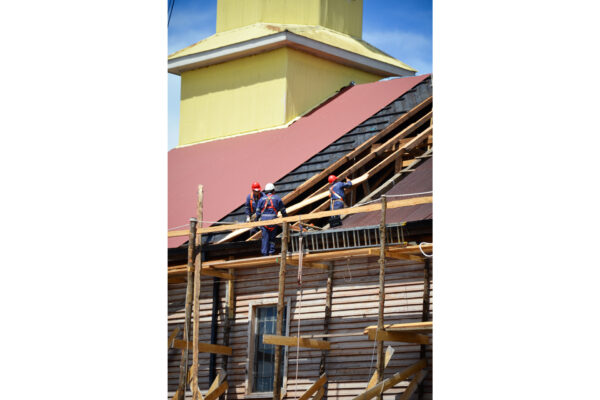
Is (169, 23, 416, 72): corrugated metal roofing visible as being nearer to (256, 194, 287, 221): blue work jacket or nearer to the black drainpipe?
(256, 194, 287, 221): blue work jacket

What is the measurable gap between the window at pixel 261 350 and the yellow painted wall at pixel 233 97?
7200 mm

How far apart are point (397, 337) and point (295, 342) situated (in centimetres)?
207

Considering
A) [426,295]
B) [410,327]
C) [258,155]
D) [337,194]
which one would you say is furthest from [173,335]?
[410,327]

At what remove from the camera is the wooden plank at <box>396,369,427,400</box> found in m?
16.3

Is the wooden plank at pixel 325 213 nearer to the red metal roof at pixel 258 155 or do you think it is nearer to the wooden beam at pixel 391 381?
the red metal roof at pixel 258 155

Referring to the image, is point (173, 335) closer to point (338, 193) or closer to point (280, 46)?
point (338, 193)

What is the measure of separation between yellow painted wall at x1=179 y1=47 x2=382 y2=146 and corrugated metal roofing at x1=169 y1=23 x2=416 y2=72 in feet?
1.93

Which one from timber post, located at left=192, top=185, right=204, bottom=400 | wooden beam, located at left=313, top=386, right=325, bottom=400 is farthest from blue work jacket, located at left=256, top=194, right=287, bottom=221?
wooden beam, located at left=313, top=386, right=325, bottom=400

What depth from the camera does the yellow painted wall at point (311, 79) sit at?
84.7ft

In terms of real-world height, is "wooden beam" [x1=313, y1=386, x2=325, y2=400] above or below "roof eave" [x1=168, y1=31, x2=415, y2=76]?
below

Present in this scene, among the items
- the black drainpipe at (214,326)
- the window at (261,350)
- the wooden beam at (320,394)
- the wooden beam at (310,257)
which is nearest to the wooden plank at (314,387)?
the wooden beam at (320,394)

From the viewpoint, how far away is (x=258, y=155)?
24016 mm

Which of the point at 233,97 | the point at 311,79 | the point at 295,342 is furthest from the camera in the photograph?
the point at 233,97
